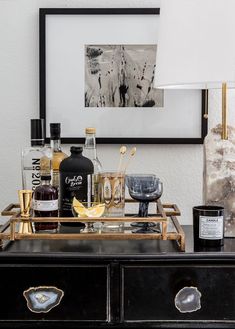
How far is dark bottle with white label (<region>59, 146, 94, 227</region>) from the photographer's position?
1.15m

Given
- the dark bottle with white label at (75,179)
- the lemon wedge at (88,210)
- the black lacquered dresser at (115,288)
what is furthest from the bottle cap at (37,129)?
the black lacquered dresser at (115,288)

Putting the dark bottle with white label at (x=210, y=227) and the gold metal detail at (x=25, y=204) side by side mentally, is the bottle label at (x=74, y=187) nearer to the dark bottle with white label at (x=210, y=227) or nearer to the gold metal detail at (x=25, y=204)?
the gold metal detail at (x=25, y=204)

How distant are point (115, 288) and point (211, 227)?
22 cm

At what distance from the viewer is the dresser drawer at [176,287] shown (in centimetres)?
100

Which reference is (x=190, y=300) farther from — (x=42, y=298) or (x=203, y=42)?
(x=203, y=42)

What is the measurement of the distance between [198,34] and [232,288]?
0.49 meters

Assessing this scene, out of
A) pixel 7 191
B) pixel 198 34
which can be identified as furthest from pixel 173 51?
A: pixel 7 191

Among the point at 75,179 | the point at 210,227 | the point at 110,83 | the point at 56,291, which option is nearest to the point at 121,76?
the point at 110,83

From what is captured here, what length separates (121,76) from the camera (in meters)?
1.41

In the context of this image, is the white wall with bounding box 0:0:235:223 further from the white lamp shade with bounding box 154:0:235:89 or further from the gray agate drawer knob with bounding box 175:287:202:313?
the gray agate drawer knob with bounding box 175:287:202:313

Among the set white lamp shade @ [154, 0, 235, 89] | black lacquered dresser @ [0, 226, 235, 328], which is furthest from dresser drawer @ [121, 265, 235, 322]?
white lamp shade @ [154, 0, 235, 89]

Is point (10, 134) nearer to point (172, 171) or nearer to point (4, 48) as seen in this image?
point (4, 48)

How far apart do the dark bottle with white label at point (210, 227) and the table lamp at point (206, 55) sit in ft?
0.33

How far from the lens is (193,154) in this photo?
57.0 inches
